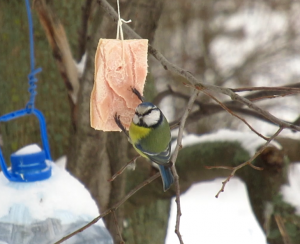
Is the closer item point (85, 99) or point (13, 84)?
point (85, 99)

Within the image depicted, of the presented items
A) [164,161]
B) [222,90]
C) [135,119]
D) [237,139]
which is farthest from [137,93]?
[237,139]

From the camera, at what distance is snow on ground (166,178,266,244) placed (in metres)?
2.86

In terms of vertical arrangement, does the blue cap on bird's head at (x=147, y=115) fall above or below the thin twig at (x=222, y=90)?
below

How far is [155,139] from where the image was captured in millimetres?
1100

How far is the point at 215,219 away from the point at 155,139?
7.55ft

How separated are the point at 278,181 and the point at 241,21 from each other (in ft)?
8.33

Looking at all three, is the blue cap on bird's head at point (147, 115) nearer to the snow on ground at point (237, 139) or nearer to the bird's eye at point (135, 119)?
the bird's eye at point (135, 119)

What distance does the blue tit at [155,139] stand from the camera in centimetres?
104

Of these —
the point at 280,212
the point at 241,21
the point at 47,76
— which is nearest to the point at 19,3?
the point at 47,76

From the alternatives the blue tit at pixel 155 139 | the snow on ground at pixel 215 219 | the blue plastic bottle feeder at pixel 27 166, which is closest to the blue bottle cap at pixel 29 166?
the blue plastic bottle feeder at pixel 27 166

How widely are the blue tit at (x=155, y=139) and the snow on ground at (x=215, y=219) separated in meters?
1.66

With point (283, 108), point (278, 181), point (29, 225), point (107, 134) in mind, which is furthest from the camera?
point (283, 108)

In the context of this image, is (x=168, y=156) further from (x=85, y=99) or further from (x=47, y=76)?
(x=47, y=76)

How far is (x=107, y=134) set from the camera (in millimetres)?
1714
